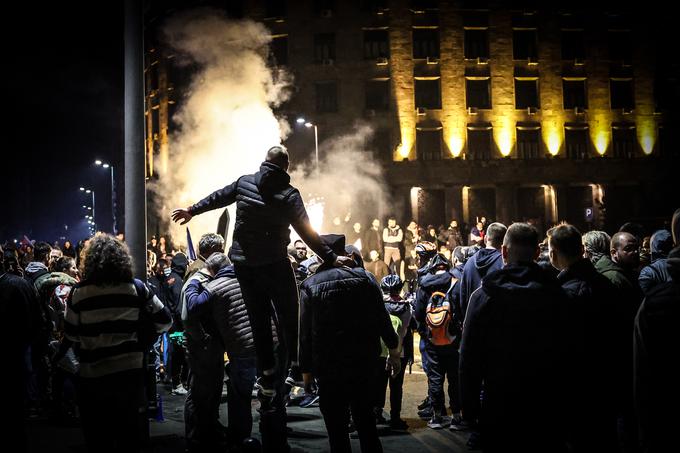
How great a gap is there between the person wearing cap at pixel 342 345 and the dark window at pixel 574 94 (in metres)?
39.8

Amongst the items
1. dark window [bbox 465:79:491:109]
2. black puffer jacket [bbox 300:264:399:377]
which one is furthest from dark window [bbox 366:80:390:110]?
black puffer jacket [bbox 300:264:399:377]

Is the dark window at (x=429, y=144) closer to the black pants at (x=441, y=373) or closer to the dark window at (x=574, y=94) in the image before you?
the dark window at (x=574, y=94)

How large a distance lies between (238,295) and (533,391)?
3.45 m

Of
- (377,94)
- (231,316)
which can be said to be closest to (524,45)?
(377,94)

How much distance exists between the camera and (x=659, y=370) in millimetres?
3281

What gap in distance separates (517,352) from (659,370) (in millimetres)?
778

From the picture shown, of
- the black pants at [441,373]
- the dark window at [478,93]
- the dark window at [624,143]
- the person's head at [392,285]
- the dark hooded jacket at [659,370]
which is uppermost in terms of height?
the dark window at [478,93]

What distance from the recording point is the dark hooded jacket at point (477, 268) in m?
6.83

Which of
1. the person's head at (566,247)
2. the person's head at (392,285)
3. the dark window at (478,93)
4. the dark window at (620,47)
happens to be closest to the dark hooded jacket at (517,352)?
the person's head at (566,247)

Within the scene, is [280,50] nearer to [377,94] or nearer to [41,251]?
[377,94]

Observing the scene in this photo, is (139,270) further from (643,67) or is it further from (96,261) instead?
(643,67)

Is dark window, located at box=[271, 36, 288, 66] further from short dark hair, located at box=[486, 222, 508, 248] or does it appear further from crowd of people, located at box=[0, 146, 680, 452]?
short dark hair, located at box=[486, 222, 508, 248]

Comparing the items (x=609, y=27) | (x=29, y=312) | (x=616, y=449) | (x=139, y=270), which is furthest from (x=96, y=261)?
(x=609, y=27)

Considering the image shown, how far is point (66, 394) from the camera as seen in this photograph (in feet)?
Answer: 27.0
